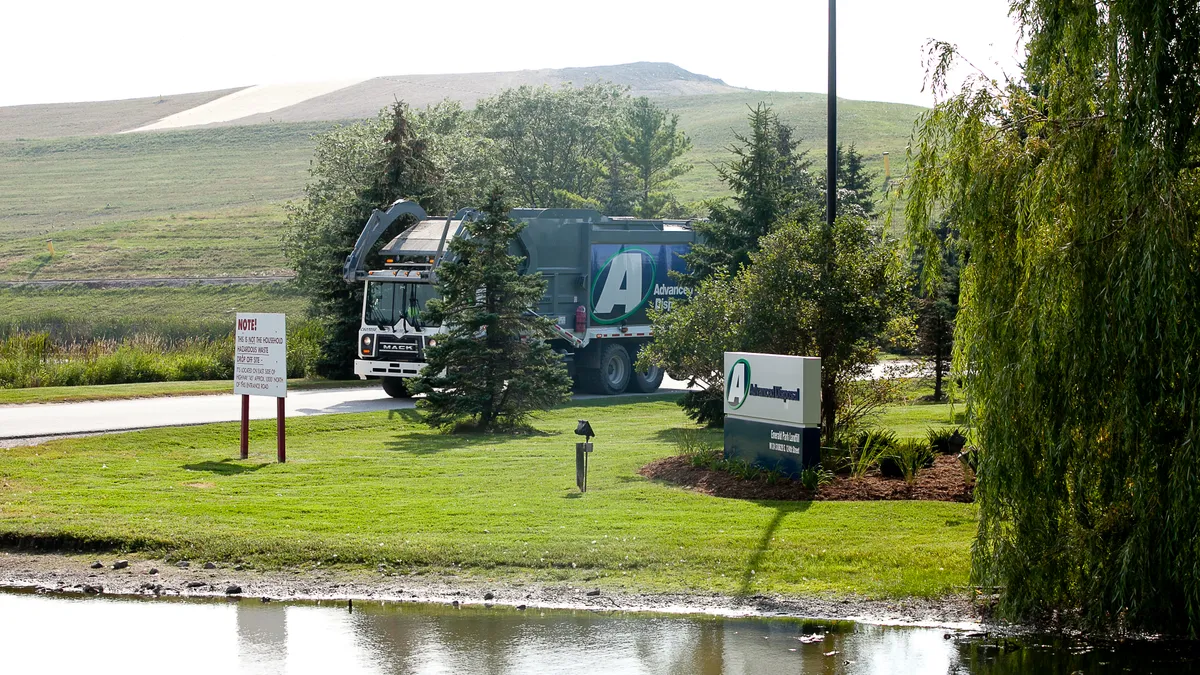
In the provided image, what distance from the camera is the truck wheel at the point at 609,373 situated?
96.3 feet

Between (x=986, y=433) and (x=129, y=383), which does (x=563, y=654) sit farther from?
(x=129, y=383)

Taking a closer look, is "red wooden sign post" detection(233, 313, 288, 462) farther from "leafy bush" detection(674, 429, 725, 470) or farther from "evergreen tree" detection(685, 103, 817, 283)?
"evergreen tree" detection(685, 103, 817, 283)

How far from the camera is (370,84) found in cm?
14500

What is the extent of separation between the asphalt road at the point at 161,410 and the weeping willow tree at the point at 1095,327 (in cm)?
1524

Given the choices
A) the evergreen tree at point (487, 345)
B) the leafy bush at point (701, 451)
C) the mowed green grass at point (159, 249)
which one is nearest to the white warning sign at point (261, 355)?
the evergreen tree at point (487, 345)

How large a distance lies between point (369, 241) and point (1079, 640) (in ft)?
64.2

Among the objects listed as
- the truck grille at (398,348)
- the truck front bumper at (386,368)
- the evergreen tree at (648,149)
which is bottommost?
the truck front bumper at (386,368)

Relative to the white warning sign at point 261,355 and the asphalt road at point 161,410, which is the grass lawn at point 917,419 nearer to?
the asphalt road at point 161,410

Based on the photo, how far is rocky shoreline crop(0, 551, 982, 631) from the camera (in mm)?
10055

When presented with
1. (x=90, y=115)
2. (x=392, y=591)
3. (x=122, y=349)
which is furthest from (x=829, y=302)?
(x=90, y=115)

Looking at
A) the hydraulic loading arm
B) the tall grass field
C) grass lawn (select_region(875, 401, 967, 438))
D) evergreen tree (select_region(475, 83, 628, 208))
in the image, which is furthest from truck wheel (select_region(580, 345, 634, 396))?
evergreen tree (select_region(475, 83, 628, 208))

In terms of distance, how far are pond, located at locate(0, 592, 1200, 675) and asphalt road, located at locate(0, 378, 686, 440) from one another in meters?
11.1

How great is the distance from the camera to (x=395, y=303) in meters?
26.0

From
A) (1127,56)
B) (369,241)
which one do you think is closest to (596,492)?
(1127,56)
